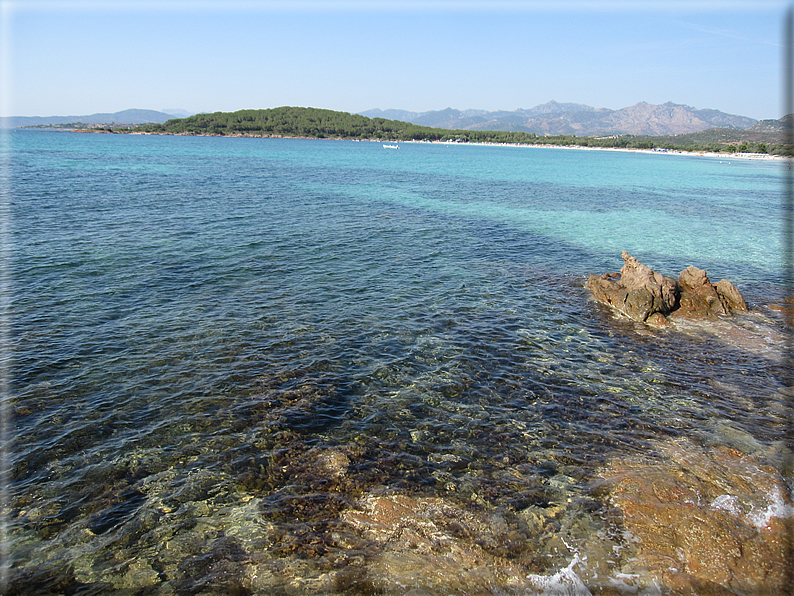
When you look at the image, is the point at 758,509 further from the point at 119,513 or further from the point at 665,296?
the point at 119,513

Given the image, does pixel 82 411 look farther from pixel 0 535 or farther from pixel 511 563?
pixel 511 563

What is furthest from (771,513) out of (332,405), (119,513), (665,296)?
(119,513)

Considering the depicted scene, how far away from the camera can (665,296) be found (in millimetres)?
19297

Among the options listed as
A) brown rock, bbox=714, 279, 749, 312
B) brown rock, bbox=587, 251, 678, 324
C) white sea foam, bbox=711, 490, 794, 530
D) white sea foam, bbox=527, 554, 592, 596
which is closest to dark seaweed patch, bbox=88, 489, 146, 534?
white sea foam, bbox=527, 554, 592, 596

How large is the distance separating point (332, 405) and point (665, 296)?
53.5 feet

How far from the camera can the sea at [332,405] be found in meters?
7.78

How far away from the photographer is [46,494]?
897cm

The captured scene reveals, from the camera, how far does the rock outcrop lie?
18.8 meters

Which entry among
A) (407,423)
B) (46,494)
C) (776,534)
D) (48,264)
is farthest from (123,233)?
(776,534)

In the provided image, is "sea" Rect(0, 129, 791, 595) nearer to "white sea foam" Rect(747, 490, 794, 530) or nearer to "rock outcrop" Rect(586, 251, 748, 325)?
"rock outcrop" Rect(586, 251, 748, 325)

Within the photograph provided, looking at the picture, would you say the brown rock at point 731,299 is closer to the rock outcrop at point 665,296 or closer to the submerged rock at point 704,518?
the rock outcrop at point 665,296

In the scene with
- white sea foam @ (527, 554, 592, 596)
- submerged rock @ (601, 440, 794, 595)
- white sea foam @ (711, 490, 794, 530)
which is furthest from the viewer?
white sea foam @ (711, 490, 794, 530)

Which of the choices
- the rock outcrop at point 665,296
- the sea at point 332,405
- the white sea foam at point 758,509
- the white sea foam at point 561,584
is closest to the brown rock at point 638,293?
the rock outcrop at point 665,296

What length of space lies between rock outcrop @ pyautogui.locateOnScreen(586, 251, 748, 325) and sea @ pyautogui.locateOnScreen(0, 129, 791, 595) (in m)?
0.84
